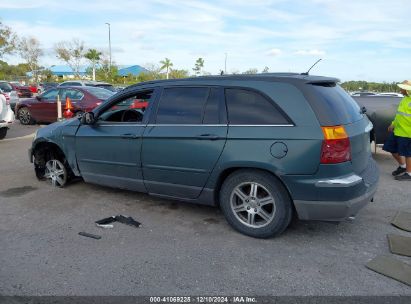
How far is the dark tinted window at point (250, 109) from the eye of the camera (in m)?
4.00

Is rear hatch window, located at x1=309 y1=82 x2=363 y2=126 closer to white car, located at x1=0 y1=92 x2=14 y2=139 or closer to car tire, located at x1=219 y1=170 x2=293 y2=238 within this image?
car tire, located at x1=219 y1=170 x2=293 y2=238

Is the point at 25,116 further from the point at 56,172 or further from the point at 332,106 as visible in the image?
the point at 332,106

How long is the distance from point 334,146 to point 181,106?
1824 mm

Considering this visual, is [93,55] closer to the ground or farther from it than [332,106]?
farther from it

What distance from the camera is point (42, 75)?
59.6 meters

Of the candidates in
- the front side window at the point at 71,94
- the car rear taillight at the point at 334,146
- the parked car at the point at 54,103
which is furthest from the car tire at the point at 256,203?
the front side window at the point at 71,94

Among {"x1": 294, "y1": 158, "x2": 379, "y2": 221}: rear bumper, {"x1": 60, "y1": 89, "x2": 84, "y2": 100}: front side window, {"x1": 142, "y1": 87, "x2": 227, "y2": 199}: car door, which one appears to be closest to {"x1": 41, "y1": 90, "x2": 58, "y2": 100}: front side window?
{"x1": 60, "y1": 89, "x2": 84, "y2": 100}: front side window

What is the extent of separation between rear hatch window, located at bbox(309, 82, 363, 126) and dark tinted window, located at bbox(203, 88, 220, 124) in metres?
1.03

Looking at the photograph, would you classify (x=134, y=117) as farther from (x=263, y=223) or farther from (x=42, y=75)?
(x=42, y=75)

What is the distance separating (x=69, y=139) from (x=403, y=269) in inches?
178

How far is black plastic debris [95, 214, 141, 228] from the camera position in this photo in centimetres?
457

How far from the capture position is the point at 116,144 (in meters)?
5.08

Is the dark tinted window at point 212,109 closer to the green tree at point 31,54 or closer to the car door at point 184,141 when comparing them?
the car door at point 184,141

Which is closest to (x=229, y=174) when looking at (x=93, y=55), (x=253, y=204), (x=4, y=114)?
(x=253, y=204)
